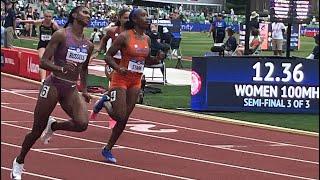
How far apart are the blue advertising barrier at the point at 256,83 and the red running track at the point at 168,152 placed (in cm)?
125

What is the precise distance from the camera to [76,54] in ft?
31.7

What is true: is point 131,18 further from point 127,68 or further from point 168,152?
point 168,152

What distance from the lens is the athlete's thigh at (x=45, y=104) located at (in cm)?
941

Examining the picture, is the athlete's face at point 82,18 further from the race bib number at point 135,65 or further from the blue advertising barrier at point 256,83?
the blue advertising barrier at point 256,83

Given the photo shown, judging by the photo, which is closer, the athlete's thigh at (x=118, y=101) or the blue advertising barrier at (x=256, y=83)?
the athlete's thigh at (x=118, y=101)

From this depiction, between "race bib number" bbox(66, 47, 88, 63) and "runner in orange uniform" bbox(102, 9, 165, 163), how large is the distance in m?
1.19

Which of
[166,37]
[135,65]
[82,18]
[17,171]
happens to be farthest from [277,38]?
[17,171]

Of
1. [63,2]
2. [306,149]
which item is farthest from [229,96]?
[63,2]

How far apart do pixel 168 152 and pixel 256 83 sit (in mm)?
5775

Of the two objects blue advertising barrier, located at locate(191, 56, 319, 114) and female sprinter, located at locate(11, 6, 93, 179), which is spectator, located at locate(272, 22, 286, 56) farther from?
female sprinter, located at locate(11, 6, 93, 179)

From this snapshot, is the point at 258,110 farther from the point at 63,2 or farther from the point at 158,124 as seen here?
the point at 63,2

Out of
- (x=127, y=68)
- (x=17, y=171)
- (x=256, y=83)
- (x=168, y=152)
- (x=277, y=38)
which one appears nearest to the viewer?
(x=17, y=171)

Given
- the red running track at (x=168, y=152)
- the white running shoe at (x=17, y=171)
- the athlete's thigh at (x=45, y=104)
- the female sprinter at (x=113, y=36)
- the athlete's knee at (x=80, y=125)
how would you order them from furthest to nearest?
the female sprinter at (x=113, y=36), the red running track at (x=168, y=152), the athlete's knee at (x=80, y=125), the athlete's thigh at (x=45, y=104), the white running shoe at (x=17, y=171)

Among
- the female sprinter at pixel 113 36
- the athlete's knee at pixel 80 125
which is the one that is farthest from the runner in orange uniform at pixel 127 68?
the athlete's knee at pixel 80 125
